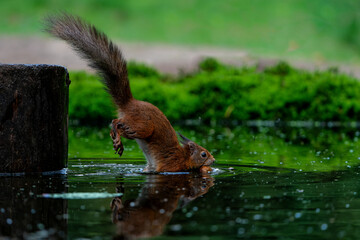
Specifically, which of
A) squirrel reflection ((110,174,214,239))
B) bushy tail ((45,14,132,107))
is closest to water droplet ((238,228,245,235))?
squirrel reflection ((110,174,214,239))

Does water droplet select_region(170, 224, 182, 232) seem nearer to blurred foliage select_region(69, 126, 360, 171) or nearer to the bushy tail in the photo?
the bushy tail

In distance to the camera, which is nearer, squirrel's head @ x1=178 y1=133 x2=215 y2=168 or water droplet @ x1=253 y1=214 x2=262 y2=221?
water droplet @ x1=253 y1=214 x2=262 y2=221

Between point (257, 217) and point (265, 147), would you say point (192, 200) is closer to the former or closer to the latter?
point (257, 217)

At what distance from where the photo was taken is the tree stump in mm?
6793

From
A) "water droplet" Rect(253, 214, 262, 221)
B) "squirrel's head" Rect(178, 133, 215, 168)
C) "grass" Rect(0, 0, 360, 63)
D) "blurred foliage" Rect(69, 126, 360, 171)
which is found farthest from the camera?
"grass" Rect(0, 0, 360, 63)

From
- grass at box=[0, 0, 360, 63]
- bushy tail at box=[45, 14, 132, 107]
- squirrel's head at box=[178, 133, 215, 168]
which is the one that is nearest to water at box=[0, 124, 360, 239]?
squirrel's head at box=[178, 133, 215, 168]

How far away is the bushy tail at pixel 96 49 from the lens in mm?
7156

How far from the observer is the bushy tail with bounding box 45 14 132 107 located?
7.16 m

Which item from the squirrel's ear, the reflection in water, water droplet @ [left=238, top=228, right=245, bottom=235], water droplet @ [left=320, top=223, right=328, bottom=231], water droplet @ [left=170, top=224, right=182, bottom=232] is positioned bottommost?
the reflection in water

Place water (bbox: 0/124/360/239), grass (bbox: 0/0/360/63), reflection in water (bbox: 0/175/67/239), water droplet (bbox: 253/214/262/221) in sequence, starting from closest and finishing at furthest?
reflection in water (bbox: 0/175/67/239)
water (bbox: 0/124/360/239)
water droplet (bbox: 253/214/262/221)
grass (bbox: 0/0/360/63)

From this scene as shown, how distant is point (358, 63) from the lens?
26.6 metres

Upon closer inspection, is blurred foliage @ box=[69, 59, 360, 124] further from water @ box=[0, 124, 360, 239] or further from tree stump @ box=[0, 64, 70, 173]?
tree stump @ box=[0, 64, 70, 173]

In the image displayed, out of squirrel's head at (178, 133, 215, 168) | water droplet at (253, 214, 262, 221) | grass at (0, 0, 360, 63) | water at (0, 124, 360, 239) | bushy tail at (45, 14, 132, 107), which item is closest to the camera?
water at (0, 124, 360, 239)

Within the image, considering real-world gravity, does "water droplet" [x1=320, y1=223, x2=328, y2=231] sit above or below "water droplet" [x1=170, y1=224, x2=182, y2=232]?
above
